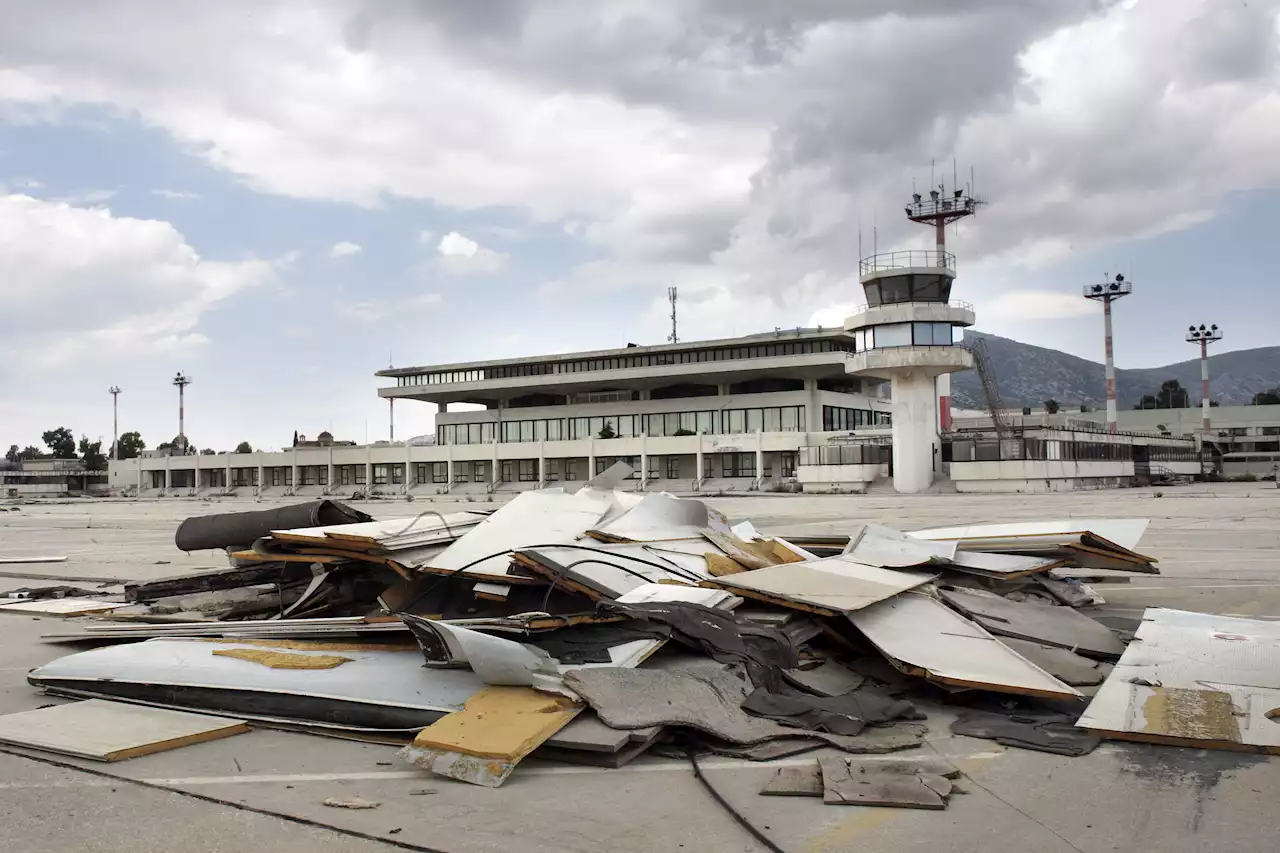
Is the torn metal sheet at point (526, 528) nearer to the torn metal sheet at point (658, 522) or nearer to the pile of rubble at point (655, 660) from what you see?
the pile of rubble at point (655, 660)

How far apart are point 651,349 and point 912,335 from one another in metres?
37.2

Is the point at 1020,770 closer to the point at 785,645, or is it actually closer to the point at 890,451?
the point at 785,645

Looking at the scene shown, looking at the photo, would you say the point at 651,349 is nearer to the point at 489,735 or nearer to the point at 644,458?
the point at 644,458

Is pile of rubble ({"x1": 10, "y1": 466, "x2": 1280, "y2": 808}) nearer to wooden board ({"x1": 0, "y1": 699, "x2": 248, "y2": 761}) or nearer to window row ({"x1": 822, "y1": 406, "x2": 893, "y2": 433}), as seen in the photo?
wooden board ({"x1": 0, "y1": 699, "x2": 248, "y2": 761})

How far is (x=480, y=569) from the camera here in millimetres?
9180

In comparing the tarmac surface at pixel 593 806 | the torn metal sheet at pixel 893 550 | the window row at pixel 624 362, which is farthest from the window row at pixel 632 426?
the tarmac surface at pixel 593 806

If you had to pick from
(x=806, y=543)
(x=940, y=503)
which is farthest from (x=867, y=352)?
(x=806, y=543)

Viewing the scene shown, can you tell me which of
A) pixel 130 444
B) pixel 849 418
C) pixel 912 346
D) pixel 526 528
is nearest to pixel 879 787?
pixel 526 528

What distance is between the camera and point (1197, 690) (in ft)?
23.2

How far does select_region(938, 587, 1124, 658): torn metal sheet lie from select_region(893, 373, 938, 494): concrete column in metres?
49.9

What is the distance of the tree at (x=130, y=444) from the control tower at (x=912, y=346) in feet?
431

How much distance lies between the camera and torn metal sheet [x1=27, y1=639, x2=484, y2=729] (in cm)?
676

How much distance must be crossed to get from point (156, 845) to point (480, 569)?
4533mm

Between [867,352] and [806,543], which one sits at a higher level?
[867,352]
